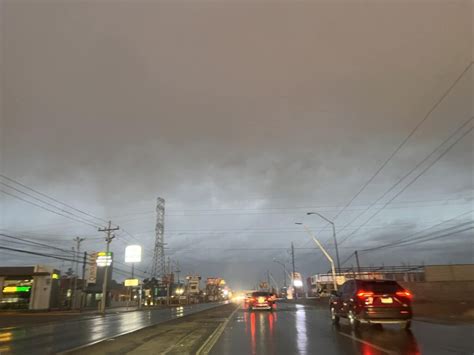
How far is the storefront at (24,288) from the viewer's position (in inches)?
2455

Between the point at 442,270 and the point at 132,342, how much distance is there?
6205 centimetres

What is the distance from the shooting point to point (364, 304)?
49.4 feet

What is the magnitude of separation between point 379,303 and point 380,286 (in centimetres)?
82

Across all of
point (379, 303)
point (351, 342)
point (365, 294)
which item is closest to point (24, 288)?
point (365, 294)

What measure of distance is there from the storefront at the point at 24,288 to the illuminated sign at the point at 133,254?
24.5 metres

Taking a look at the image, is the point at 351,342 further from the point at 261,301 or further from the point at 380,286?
the point at 261,301

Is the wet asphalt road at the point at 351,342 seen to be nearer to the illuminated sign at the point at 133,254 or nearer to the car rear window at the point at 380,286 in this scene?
the car rear window at the point at 380,286

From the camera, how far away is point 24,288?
207 feet

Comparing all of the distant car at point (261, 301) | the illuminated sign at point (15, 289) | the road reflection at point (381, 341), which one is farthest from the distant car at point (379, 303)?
the illuminated sign at point (15, 289)

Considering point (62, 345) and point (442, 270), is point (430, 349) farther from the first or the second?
point (442, 270)

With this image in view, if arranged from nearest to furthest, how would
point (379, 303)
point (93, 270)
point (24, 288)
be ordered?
point (379, 303)
point (24, 288)
point (93, 270)

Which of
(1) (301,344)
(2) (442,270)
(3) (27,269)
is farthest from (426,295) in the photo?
(3) (27,269)

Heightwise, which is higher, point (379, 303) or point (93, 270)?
point (93, 270)

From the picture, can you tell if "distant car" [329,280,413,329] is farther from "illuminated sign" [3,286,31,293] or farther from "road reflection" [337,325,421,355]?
"illuminated sign" [3,286,31,293]
